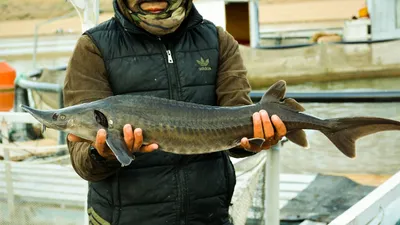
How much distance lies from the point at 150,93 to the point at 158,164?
11.7 inches

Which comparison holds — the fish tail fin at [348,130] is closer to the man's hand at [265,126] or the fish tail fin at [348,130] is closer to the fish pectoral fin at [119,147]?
the man's hand at [265,126]

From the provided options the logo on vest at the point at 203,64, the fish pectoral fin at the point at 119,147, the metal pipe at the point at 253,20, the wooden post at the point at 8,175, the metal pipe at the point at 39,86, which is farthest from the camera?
the metal pipe at the point at 253,20

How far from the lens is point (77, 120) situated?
8.99 ft

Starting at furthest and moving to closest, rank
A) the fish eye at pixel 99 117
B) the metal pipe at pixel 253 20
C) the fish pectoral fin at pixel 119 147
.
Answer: the metal pipe at pixel 253 20 → the fish eye at pixel 99 117 → the fish pectoral fin at pixel 119 147

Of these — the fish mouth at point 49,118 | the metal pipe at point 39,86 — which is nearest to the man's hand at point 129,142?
the fish mouth at point 49,118

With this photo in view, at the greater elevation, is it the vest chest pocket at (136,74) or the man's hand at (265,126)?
the vest chest pocket at (136,74)

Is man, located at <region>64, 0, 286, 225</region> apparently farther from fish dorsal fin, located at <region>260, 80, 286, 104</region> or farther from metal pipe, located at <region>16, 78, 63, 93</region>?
metal pipe, located at <region>16, 78, 63, 93</region>

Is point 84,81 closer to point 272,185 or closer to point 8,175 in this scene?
point 272,185

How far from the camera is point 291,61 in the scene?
13812 millimetres

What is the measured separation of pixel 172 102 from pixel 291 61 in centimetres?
1116

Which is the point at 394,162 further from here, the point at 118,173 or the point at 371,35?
the point at 371,35

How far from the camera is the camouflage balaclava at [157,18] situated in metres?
2.98

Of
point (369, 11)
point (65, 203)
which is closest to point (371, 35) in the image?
point (369, 11)

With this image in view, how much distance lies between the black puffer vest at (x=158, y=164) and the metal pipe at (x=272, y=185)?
1.57 meters
